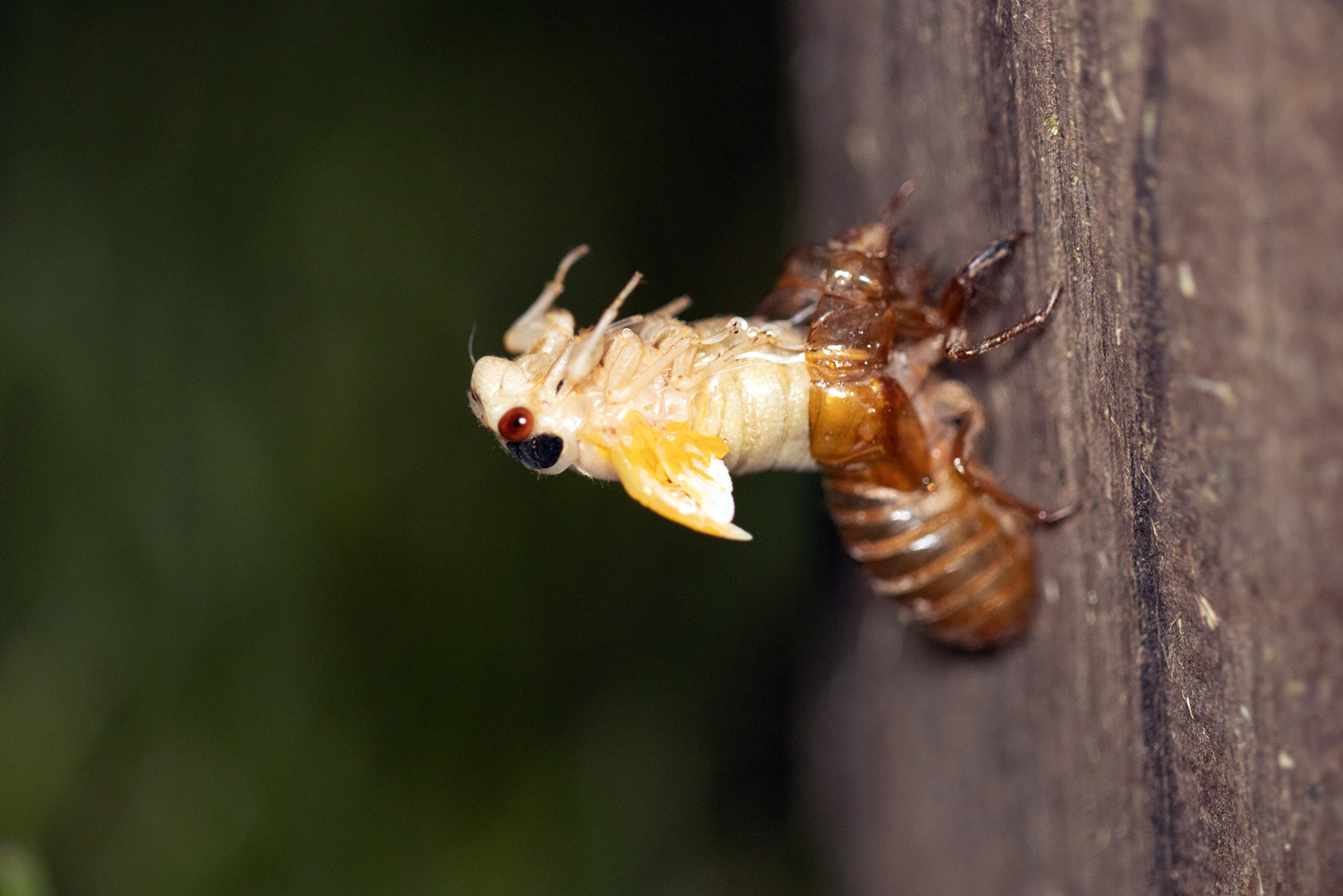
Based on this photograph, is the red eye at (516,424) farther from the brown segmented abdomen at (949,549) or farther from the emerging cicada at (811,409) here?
the brown segmented abdomen at (949,549)

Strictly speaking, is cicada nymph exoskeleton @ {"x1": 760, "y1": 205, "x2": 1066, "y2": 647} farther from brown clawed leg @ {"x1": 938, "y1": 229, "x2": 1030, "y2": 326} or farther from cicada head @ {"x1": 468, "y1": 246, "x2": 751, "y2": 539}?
cicada head @ {"x1": 468, "y1": 246, "x2": 751, "y2": 539}

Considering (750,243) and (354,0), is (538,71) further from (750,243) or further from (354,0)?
(750,243)

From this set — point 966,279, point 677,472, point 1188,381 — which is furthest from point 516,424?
point 1188,381

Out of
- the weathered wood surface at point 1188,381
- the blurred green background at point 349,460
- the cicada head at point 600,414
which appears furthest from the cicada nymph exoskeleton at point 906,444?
the blurred green background at point 349,460

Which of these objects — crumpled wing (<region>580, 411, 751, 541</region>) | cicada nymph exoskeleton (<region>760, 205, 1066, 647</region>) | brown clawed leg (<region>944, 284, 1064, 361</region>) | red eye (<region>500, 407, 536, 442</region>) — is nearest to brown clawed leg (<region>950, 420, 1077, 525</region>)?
cicada nymph exoskeleton (<region>760, 205, 1066, 647</region>)

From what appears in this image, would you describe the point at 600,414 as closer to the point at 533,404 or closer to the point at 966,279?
the point at 533,404

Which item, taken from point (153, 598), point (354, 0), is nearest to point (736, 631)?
point (153, 598)

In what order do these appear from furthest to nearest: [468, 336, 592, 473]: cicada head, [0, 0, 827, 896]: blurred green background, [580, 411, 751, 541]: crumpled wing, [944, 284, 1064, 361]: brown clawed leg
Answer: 1. [0, 0, 827, 896]: blurred green background
2. [468, 336, 592, 473]: cicada head
3. [580, 411, 751, 541]: crumpled wing
4. [944, 284, 1064, 361]: brown clawed leg

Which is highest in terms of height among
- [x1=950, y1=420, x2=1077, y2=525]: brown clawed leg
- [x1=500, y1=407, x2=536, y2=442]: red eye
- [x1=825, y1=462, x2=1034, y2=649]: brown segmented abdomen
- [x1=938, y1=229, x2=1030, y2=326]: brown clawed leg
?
[x1=938, y1=229, x2=1030, y2=326]: brown clawed leg
